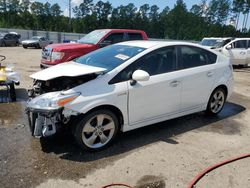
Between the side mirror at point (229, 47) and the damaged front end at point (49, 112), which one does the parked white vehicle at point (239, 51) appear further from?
the damaged front end at point (49, 112)

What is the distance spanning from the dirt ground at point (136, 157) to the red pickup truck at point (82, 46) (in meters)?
3.91

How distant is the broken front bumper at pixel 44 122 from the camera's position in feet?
12.4

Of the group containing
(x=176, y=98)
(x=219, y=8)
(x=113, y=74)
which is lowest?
(x=176, y=98)

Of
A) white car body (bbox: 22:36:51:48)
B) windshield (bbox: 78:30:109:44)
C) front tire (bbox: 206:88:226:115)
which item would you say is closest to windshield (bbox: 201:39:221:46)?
windshield (bbox: 78:30:109:44)

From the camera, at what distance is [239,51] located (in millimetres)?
14969

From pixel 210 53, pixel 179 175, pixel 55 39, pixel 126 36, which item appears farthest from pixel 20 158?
pixel 55 39

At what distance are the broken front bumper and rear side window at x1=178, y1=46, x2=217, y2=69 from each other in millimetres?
2377

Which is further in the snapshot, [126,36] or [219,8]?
[219,8]

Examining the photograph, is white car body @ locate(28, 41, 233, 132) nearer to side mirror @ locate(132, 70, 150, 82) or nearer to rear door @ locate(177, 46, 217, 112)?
rear door @ locate(177, 46, 217, 112)

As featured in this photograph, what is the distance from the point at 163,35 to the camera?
226 ft

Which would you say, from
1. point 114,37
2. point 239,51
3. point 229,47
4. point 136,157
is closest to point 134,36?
point 114,37

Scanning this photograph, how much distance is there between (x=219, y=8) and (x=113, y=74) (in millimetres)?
75563

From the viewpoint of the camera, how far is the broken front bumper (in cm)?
379

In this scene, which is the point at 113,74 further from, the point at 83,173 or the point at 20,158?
the point at 20,158
